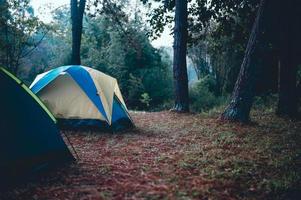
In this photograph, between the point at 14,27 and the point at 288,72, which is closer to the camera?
the point at 288,72

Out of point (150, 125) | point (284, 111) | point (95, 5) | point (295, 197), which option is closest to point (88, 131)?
point (150, 125)

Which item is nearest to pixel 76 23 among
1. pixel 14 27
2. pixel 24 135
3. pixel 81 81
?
pixel 81 81

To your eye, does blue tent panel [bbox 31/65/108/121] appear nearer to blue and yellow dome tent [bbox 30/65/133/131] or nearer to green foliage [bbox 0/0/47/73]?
blue and yellow dome tent [bbox 30/65/133/131]

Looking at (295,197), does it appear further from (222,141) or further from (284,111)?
(284,111)

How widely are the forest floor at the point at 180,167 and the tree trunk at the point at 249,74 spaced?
965 mm

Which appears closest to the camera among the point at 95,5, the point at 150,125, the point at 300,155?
the point at 300,155

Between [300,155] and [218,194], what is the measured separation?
2.75m

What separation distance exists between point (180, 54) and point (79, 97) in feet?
18.7

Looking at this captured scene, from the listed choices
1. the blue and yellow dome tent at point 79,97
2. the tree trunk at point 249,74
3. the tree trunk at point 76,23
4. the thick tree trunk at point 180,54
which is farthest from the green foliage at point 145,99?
the blue and yellow dome tent at point 79,97

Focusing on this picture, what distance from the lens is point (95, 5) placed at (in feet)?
53.6

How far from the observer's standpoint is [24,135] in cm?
578

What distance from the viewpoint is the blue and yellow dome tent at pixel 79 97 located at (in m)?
9.49

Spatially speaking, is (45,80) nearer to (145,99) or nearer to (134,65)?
(145,99)

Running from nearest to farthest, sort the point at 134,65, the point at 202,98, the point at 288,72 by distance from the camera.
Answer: the point at 288,72, the point at 202,98, the point at 134,65
